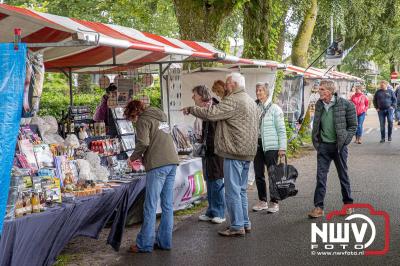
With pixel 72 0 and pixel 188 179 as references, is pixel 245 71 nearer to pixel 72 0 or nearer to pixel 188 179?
pixel 188 179

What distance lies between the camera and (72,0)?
25656mm

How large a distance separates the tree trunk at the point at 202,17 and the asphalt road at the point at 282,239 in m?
3.98

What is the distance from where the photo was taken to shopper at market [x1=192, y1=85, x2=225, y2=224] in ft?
25.4

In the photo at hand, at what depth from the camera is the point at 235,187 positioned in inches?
276

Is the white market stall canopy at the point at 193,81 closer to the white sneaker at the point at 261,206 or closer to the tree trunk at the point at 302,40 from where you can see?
the white sneaker at the point at 261,206

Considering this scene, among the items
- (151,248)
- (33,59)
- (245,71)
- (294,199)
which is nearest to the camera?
(33,59)

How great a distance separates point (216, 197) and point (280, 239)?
1231mm

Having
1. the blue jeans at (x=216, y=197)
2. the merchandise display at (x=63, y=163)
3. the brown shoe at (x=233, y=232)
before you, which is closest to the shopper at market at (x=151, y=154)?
the merchandise display at (x=63, y=163)

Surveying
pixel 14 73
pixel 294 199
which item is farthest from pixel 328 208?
pixel 14 73

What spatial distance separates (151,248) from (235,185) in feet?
3.88

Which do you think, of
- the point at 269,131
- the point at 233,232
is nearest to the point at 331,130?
the point at 269,131

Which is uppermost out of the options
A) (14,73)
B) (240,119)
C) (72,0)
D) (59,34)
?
(72,0)

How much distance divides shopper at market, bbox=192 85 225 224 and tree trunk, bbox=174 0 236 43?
5423 millimetres

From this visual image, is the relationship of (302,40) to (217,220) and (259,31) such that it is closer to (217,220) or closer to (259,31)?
(259,31)
